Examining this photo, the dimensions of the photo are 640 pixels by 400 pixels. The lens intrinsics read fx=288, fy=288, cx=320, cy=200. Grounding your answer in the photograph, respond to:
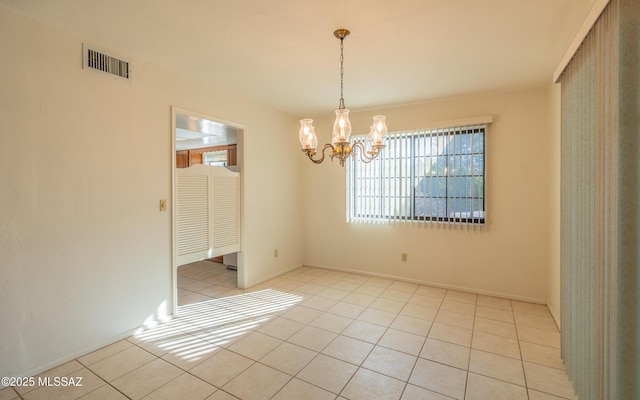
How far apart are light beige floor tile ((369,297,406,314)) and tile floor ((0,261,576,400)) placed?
1 centimetres

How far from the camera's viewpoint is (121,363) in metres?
2.32

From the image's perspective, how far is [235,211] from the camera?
13.2ft

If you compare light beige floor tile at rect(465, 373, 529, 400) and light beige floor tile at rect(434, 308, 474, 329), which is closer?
light beige floor tile at rect(465, 373, 529, 400)

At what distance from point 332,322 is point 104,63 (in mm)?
3265

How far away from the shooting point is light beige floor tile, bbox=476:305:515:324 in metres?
3.11

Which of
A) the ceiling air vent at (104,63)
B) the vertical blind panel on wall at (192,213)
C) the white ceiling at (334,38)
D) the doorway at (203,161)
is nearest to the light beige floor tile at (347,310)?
the doorway at (203,161)

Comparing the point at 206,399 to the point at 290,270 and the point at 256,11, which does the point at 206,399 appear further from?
the point at 290,270

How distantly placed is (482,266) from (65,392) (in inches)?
172

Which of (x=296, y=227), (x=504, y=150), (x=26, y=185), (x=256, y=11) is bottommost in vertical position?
(x=296, y=227)

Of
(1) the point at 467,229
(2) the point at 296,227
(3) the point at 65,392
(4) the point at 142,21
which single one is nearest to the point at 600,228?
(1) the point at 467,229

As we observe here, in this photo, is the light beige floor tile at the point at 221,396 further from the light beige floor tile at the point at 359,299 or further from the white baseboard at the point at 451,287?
the white baseboard at the point at 451,287

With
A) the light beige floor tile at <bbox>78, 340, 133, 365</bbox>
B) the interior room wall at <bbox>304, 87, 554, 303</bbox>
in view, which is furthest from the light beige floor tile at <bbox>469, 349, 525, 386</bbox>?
the light beige floor tile at <bbox>78, 340, 133, 365</bbox>

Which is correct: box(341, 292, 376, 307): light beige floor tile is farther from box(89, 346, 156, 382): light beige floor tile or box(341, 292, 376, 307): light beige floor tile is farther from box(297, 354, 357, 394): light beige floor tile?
box(89, 346, 156, 382): light beige floor tile

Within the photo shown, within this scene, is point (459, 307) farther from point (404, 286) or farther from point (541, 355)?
point (541, 355)
